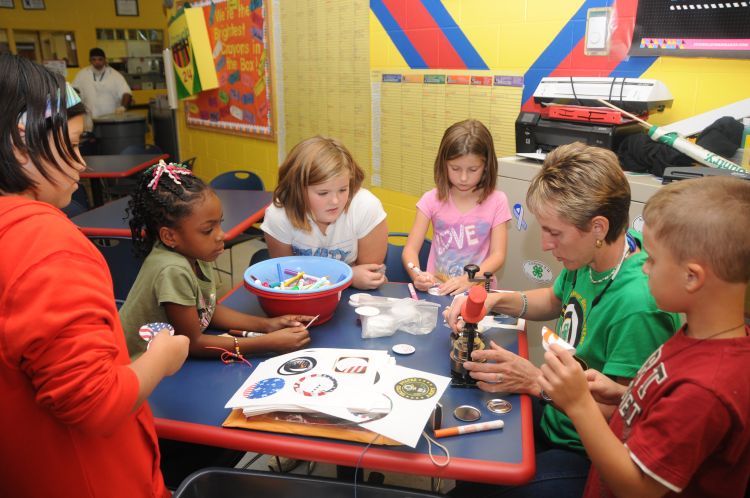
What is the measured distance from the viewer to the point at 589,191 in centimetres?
134

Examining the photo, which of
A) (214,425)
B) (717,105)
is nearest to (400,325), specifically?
(214,425)

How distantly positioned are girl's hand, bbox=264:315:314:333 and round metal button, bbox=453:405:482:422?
1.69 feet

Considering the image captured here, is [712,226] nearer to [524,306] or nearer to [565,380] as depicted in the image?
[565,380]

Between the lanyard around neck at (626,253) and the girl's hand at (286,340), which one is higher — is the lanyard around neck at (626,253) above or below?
above

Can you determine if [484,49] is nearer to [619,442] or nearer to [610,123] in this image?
[610,123]

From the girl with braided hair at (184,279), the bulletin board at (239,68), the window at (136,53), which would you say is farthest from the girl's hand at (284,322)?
the window at (136,53)

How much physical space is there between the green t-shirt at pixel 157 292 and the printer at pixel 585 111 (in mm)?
1704

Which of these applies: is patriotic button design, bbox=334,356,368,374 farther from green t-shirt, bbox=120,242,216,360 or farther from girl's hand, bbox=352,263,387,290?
girl's hand, bbox=352,263,387,290

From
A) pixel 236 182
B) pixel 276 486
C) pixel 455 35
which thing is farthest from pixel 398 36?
pixel 276 486

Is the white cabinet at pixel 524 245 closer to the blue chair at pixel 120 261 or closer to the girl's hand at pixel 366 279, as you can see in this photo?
the girl's hand at pixel 366 279

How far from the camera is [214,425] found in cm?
112

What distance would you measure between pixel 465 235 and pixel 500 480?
1.50 metres

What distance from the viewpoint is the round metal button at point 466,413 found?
1.14 meters

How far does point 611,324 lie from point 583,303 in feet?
0.59
